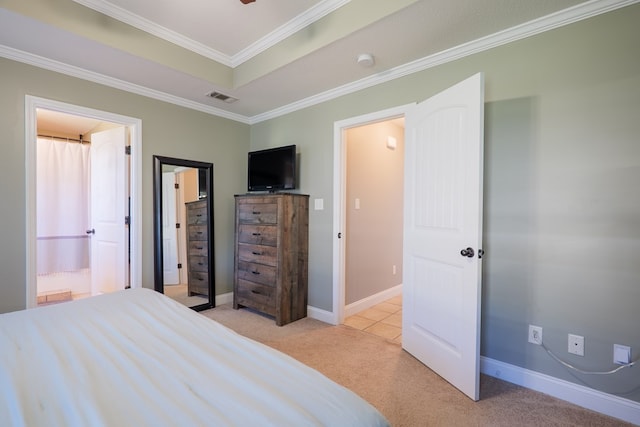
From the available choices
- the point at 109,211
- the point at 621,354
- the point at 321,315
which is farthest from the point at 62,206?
the point at 621,354

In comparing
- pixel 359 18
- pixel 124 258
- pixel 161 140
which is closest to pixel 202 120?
pixel 161 140

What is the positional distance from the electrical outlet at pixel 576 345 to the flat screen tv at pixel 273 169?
2.61 meters

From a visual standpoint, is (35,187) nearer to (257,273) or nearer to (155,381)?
(257,273)

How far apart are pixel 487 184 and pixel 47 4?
3.26 metres

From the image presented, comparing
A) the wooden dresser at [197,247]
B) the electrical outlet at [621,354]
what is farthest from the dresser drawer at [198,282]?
the electrical outlet at [621,354]

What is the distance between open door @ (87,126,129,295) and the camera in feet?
10.2

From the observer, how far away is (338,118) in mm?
3061

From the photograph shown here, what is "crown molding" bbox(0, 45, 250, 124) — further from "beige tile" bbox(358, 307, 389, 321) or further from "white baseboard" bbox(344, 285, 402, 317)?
"beige tile" bbox(358, 307, 389, 321)

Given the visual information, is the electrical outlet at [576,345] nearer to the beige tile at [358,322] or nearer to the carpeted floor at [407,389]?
the carpeted floor at [407,389]

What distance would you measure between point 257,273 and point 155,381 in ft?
7.83

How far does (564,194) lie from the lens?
1.85m

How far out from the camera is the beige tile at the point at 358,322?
10.00ft

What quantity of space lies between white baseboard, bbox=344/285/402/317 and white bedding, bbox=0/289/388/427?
2.35m

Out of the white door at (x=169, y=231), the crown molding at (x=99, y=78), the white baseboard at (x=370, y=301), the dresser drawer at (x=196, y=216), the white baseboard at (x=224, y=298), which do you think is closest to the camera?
the crown molding at (x=99, y=78)
